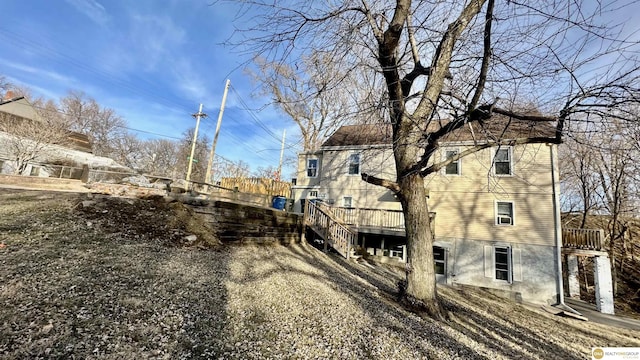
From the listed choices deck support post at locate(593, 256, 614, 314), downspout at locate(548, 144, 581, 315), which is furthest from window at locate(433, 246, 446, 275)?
deck support post at locate(593, 256, 614, 314)

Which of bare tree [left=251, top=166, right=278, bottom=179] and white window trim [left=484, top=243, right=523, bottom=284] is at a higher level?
bare tree [left=251, top=166, right=278, bottom=179]

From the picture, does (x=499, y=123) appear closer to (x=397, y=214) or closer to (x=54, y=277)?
(x=54, y=277)

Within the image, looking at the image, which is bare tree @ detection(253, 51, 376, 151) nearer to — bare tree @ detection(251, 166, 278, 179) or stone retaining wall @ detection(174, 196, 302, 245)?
stone retaining wall @ detection(174, 196, 302, 245)

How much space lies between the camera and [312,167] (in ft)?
54.2

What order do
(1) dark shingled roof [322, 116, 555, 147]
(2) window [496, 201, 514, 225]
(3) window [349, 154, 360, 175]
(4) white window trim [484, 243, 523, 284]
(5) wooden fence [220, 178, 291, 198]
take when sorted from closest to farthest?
(1) dark shingled roof [322, 116, 555, 147] → (4) white window trim [484, 243, 523, 284] → (2) window [496, 201, 514, 225] → (3) window [349, 154, 360, 175] → (5) wooden fence [220, 178, 291, 198]

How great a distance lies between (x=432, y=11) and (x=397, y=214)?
9485 mm

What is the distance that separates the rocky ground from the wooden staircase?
11.3 feet

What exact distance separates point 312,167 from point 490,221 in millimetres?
9726

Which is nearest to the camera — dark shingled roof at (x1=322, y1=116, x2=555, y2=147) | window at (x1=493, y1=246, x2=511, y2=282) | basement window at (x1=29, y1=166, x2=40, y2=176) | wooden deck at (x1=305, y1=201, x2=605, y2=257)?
dark shingled roof at (x1=322, y1=116, x2=555, y2=147)

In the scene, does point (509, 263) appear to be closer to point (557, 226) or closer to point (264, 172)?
point (557, 226)

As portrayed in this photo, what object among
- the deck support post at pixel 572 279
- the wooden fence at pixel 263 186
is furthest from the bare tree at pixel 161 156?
the deck support post at pixel 572 279

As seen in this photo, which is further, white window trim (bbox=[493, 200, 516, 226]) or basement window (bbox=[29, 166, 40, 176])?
basement window (bbox=[29, 166, 40, 176])

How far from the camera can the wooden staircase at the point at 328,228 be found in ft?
32.0

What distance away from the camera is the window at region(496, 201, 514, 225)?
11609 mm
